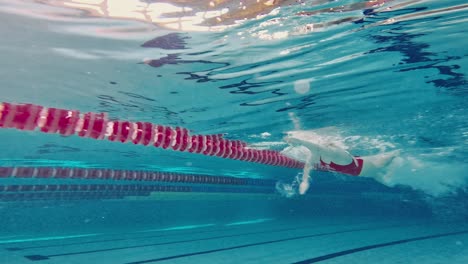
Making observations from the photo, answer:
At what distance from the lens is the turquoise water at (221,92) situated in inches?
210

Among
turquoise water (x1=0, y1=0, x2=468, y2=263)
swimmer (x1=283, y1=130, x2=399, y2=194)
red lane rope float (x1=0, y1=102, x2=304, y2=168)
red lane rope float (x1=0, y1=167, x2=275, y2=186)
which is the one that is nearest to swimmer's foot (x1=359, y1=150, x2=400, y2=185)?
swimmer (x1=283, y1=130, x2=399, y2=194)

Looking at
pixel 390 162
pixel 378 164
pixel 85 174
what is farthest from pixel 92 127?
pixel 390 162

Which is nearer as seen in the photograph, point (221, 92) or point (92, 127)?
point (92, 127)

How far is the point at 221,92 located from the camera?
27.0ft

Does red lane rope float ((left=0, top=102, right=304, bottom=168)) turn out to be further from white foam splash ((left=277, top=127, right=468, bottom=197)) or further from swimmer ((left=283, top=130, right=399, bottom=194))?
white foam splash ((left=277, top=127, right=468, bottom=197))

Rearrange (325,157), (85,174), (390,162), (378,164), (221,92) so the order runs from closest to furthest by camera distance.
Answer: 1. (221,92)
2. (85,174)
3. (325,157)
4. (378,164)
5. (390,162)

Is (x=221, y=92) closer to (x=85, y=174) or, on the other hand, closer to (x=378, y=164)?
(x=85, y=174)

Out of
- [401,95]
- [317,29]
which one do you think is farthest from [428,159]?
[317,29]

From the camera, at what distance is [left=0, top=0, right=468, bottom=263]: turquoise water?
534cm

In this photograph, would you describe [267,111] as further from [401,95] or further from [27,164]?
[27,164]

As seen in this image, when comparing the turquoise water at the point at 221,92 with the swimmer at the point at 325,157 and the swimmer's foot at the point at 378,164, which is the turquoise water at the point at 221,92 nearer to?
the swimmer at the point at 325,157

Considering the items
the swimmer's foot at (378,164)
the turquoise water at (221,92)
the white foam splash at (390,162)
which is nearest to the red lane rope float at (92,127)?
the turquoise water at (221,92)

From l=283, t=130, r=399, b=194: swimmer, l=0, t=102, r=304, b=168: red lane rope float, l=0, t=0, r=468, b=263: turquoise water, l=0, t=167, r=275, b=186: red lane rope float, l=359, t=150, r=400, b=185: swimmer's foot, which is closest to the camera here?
l=0, t=102, r=304, b=168: red lane rope float

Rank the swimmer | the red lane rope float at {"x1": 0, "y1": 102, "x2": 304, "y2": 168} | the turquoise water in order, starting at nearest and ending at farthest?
the red lane rope float at {"x1": 0, "y1": 102, "x2": 304, "y2": 168} < the turquoise water < the swimmer
